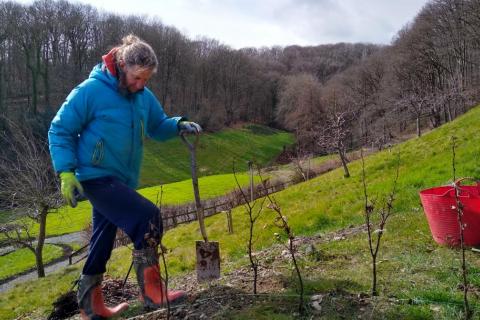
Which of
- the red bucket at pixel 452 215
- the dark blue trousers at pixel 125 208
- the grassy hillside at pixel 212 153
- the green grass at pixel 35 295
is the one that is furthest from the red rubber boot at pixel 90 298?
the grassy hillside at pixel 212 153

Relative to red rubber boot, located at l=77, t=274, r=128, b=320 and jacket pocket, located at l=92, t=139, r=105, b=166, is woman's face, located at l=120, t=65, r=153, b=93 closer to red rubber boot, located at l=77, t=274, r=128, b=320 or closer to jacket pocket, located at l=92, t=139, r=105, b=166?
jacket pocket, located at l=92, t=139, r=105, b=166

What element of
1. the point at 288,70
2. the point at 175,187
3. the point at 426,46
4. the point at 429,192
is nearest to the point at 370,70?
the point at 426,46

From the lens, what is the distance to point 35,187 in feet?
56.1

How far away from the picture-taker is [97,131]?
387 centimetres

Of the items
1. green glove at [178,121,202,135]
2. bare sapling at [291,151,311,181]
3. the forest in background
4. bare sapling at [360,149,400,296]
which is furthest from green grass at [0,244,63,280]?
green glove at [178,121,202,135]

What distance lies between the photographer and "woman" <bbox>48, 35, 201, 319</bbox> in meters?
3.78

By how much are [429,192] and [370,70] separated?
6046cm

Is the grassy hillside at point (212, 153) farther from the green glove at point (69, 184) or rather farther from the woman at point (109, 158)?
the green glove at point (69, 184)

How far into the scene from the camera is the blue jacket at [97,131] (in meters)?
3.76

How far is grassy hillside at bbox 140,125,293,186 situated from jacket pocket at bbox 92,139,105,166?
35.4 metres

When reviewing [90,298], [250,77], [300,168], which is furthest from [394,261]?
[250,77]

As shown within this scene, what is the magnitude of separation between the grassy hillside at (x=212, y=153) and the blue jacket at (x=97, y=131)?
35.2 metres

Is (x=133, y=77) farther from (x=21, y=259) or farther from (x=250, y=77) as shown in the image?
(x=250, y=77)

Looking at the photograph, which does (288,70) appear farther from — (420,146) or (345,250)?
(345,250)
